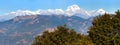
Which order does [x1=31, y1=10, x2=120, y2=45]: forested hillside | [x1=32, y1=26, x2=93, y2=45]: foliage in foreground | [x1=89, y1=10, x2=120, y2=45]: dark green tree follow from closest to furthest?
[x1=89, y1=10, x2=120, y2=45]: dark green tree, [x1=31, y1=10, x2=120, y2=45]: forested hillside, [x1=32, y1=26, x2=93, y2=45]: foliage in foreground

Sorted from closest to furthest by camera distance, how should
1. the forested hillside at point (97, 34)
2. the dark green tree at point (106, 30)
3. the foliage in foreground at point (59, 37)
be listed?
the dark green tree at point (106, 30) < the forested hillside at point (97, 34) < the foliage in foreground at point (59, 37)

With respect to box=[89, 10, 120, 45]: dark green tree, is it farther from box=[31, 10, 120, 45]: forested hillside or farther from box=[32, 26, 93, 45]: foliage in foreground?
box=[32, 26, 93, 45]: foliage in foreground

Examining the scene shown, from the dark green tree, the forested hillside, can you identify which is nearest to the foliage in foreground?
the forested hillside

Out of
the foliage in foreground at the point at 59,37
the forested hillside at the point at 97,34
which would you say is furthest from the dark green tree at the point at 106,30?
the foliage in foreground at the point at 59,37

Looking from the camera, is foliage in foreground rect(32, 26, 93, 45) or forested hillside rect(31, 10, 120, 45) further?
foliage in foreground rect(32, 26, 93, 45)

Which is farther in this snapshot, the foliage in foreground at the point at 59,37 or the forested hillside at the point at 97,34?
the foliage in foreground at the point at 59,37

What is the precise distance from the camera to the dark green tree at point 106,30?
60844 millimetres

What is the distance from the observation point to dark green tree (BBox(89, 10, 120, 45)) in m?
60.8

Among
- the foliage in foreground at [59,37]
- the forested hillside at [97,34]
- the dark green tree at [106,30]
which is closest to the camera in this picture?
the dark green tree at [106,30]

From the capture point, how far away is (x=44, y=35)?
71.0 m

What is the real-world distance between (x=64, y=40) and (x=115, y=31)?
384 inches

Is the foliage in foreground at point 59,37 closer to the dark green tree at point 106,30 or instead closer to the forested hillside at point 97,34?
the forested hillside at point 97,34

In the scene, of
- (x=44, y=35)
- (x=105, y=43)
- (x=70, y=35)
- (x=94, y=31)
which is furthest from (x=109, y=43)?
(x=44, y=35)

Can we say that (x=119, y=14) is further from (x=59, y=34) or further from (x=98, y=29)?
(x=59, y=34)
